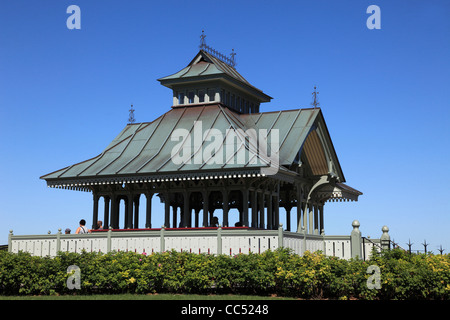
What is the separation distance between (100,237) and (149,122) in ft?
38.0

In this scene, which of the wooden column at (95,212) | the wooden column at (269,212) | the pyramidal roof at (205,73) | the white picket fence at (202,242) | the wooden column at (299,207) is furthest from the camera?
the pyramidal roof at (205,73)

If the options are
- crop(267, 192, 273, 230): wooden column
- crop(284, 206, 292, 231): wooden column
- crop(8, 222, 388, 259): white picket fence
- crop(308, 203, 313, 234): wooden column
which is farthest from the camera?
crop(284, 206, 292, 231): wooden column

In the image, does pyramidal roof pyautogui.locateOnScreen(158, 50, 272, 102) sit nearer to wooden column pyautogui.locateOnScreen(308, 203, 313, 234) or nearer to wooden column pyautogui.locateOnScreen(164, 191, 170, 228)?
wooden column pyautogui.locateOnScreen(164, 191, 170, 228)

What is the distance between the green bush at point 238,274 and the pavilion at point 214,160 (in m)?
7.18

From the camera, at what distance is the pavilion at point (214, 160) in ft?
95.8

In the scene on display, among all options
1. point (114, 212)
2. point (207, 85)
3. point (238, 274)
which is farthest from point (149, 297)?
point (207, 85)

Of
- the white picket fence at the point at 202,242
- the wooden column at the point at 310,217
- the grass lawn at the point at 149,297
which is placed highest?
the wooden column at the point at 310,217

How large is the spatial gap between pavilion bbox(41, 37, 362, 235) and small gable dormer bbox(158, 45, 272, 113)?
59mm

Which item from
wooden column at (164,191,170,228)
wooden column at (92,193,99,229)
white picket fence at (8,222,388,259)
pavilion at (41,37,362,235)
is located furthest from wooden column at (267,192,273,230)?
wooden column at (92,193,99,229)

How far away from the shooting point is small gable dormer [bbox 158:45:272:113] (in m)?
34.9

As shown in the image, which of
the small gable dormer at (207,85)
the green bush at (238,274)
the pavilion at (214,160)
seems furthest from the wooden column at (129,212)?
the green bush at (238,274)

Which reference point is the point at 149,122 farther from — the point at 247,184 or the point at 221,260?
the point at 221,260

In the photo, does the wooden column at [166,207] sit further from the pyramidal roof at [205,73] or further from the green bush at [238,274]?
the green bush at [238,274]
